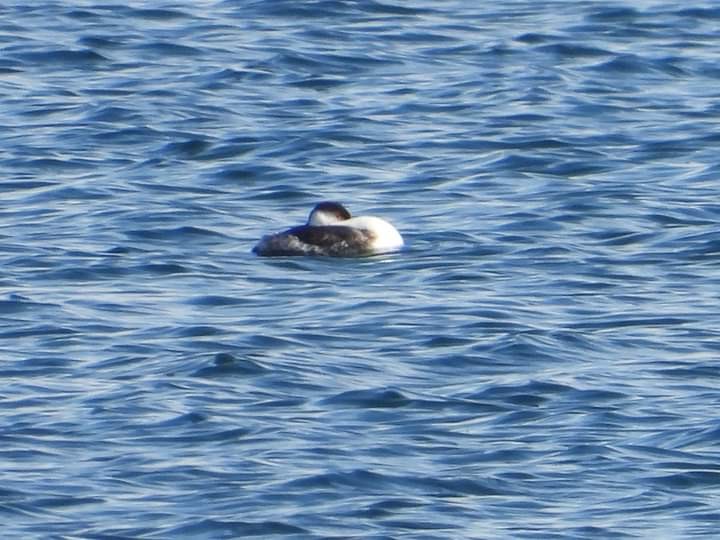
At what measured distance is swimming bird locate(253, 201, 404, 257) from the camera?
15.9 metres

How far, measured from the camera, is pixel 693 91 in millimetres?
22047

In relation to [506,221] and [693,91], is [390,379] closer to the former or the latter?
[506,221]

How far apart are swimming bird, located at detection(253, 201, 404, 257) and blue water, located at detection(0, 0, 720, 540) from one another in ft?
0.52

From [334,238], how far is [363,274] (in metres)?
0.58

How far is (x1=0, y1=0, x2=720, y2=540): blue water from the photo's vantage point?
35.6ft

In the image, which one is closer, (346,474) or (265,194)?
(346,474)

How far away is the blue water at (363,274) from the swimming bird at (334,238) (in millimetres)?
158

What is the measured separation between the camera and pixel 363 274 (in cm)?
1571

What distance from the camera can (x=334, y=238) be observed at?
638 inches

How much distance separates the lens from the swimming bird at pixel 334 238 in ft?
A: 52.2

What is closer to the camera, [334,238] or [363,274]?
[363,274]

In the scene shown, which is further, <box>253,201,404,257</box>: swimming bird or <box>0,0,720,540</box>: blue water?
<box>253,201,404,257</box>: swimming bird

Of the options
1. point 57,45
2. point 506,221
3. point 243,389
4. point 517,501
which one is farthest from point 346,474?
point 57,45

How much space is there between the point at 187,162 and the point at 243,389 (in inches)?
269
